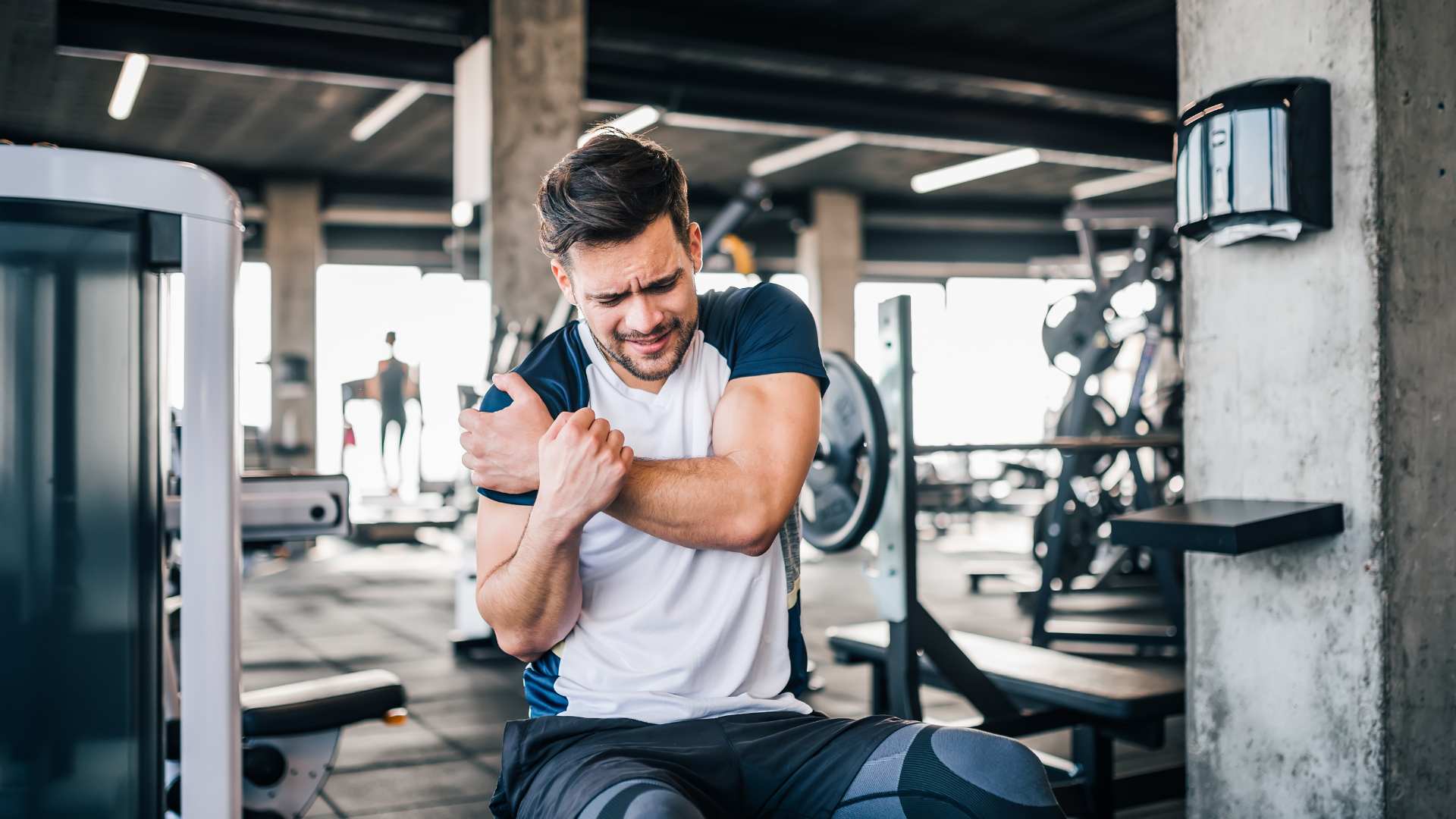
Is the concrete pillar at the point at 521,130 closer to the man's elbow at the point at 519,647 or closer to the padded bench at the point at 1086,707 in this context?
the padded bench at the point at 1086,707

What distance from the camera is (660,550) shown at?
1178 millimetres

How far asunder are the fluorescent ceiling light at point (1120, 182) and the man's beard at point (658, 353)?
32.7 feet

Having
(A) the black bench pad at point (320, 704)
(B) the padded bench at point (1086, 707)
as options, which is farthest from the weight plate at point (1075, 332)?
(A) the black bench pad at point (320, 704)

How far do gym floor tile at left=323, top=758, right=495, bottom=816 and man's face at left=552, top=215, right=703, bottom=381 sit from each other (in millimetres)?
1591

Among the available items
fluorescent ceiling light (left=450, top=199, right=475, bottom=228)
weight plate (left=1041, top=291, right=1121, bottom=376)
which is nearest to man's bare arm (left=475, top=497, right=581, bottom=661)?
weight plate (left=1041, top=291, right=1121, bottom=376)

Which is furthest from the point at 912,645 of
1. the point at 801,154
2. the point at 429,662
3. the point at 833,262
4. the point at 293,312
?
the point at 293,312

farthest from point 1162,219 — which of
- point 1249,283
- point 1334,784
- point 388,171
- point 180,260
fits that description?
point 388,171

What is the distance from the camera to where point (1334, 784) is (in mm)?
1568

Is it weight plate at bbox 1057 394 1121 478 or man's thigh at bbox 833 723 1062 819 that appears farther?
weight plate at bbox 1057 394 1121 478

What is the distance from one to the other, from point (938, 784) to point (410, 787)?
186 centimetres

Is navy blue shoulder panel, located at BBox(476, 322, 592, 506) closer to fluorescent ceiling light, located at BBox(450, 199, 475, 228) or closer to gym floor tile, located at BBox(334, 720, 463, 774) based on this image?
gym floor tile, located at BBox(334, 720, 463, 774)

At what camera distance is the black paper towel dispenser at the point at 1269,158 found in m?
1.57

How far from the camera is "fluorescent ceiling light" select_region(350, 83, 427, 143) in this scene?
784 centimetres

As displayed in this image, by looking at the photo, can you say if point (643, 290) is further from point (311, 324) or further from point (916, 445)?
point (311, 324)
